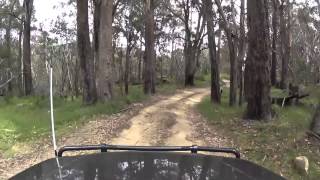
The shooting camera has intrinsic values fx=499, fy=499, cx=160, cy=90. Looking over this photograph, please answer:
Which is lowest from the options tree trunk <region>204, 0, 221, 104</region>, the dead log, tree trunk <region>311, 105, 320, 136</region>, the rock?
the rock

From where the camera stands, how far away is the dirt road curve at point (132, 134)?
1156 cm

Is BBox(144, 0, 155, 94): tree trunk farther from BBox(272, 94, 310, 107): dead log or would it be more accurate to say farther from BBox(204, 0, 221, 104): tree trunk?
BBox(272, 94, 310, 107): dead log

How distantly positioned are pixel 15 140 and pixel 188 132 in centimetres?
466

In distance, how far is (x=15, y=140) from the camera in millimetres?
13375

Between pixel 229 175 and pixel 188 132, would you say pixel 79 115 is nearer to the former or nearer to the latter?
pixel 188 132

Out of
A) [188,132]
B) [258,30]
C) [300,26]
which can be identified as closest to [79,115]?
[188,132]

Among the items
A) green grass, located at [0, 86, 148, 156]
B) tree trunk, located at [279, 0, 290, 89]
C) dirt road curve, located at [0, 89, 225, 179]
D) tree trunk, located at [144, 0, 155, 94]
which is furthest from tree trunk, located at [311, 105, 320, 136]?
tree trunk, located at [279, 0, 290, 89]

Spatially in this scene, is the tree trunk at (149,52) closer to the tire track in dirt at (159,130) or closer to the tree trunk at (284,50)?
the tire track in dirt at (159,130)

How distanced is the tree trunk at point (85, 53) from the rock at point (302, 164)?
11.0m

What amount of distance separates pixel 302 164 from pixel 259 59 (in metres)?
5.35

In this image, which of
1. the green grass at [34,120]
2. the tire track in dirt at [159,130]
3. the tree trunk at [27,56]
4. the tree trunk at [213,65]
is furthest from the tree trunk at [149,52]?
the tire track in dirt at [159,130]

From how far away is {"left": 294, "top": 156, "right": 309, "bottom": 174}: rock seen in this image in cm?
947

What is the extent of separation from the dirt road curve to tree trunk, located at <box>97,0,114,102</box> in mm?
2650

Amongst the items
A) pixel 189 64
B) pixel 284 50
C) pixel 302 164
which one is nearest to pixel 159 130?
pixel 302 164
